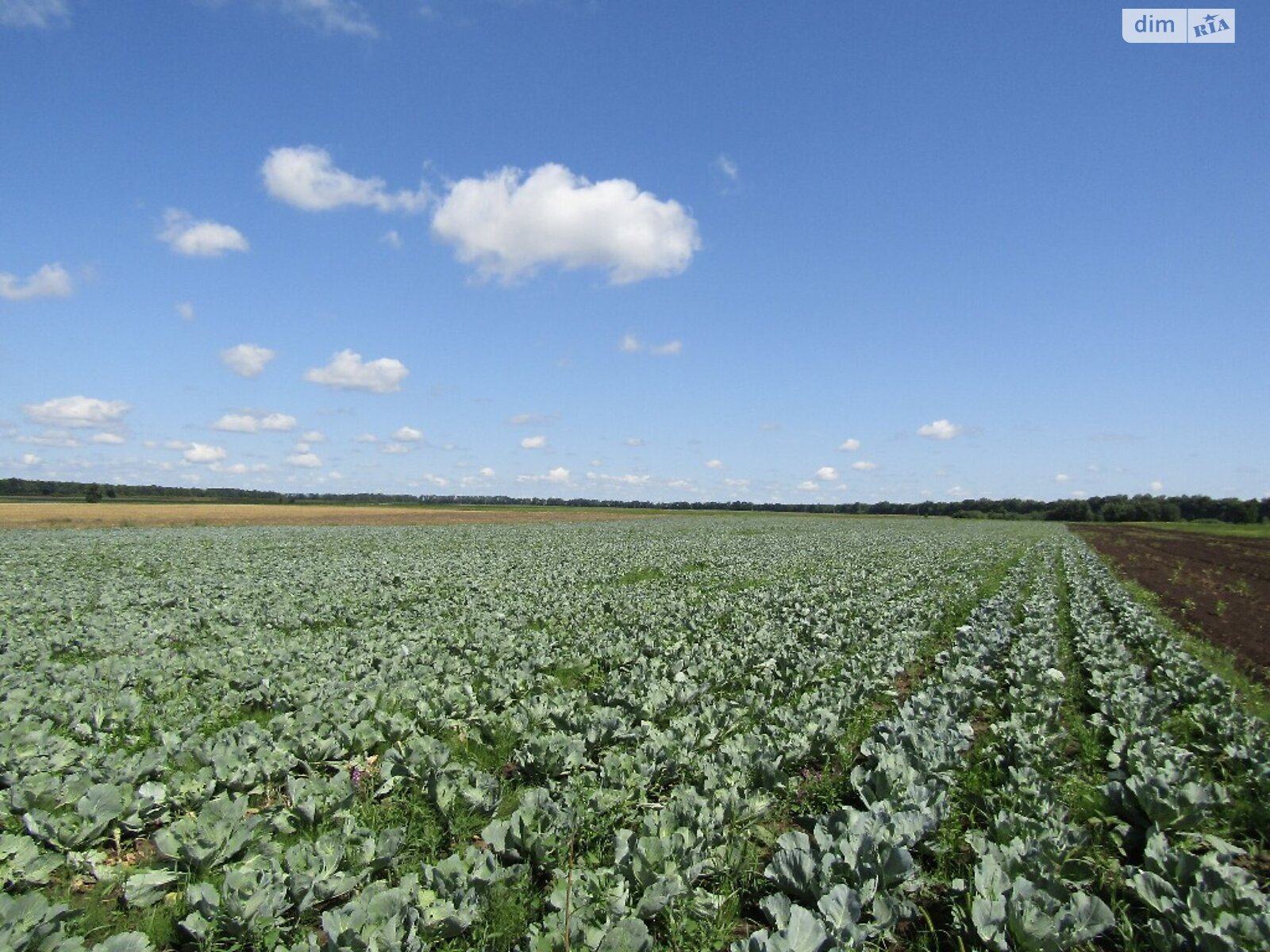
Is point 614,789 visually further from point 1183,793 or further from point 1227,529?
point 1227,529

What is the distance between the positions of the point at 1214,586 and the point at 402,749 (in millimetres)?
32236

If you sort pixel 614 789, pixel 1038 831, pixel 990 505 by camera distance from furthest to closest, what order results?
pixel 990 505, pixel 614 789, pixel 1038 831

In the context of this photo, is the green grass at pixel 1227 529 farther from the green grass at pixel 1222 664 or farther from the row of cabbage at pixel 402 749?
the row of cabbage at pixel 402 749

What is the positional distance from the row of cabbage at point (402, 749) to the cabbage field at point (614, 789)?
0.11ft

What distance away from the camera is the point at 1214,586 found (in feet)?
82.8

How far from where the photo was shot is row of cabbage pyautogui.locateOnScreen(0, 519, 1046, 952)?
4.05 m

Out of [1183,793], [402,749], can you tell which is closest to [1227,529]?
[1183,793]

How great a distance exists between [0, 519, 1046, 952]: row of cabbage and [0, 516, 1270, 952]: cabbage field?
0.11ft

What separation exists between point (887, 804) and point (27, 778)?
697cm

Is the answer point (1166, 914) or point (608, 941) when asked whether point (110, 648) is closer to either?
point (608, 941)

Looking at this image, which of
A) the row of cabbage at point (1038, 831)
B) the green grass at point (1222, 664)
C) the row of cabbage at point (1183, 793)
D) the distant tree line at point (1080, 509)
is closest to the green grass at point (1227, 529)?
the distant tree line at point (1080, 509)

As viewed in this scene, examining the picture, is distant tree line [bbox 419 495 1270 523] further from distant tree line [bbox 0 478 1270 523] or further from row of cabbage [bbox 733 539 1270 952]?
row of cabbage [bbox 733 539 1270 952]

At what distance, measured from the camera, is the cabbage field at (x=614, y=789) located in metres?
3.86

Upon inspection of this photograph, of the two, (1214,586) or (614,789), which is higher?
(614,789)
